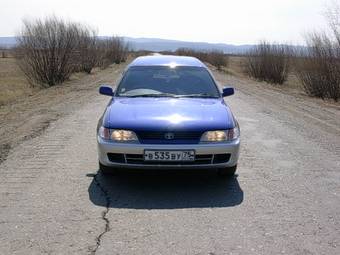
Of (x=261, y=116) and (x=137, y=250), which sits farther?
(x=261, y=116)

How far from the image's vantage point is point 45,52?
2725 cm

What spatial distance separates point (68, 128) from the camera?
10484 mm

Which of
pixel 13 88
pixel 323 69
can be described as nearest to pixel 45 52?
pixel 13 88

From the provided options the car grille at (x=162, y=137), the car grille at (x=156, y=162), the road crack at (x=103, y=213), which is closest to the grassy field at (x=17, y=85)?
the road crack at (x=103, y=213)

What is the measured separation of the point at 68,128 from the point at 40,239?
20.6 feet

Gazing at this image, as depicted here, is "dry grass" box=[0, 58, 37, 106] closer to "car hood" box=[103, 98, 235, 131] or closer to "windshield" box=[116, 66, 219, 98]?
"windshield" box=[116, 66, 219, 98]

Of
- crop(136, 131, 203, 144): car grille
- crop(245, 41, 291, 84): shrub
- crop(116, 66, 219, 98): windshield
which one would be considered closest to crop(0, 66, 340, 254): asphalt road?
crop(136, 131, 203, 144): car grille

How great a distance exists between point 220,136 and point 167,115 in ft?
2.18

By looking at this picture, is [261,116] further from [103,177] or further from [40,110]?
[103,177]

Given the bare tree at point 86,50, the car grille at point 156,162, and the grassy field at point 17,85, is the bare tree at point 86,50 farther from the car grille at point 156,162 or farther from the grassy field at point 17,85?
the car grille at point 156,162

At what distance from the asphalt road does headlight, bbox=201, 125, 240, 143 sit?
0.62m

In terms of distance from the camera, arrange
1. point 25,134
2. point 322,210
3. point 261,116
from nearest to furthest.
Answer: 1. point 322,210
2. point 25,134
3. point 261,116

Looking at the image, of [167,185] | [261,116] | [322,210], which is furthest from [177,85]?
[261,116]

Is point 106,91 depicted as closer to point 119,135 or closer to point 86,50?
point 119,135
